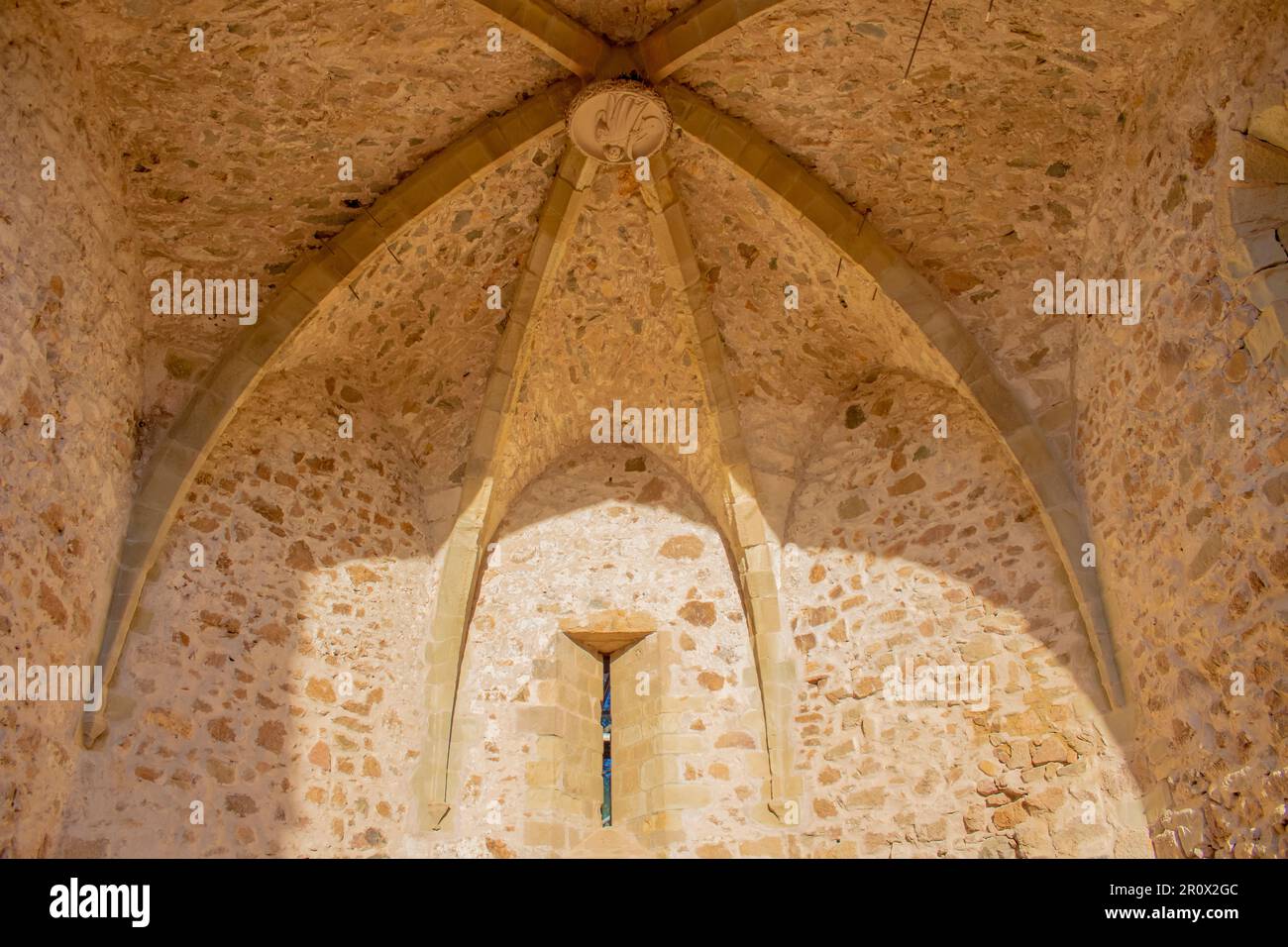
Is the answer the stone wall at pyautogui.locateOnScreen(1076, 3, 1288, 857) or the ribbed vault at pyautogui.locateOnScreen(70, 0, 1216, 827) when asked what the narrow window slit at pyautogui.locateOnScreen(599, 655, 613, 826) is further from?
the stone wall at pyautogui.locateOnScreen(1076, 3, 1288, 857)

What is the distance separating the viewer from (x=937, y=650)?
8.09 m

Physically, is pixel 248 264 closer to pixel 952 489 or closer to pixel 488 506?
pixel 488 506

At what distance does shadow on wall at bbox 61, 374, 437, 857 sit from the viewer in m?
7.23

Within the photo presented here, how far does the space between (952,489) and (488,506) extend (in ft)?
10.1

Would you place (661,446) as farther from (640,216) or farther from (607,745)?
(607,745)

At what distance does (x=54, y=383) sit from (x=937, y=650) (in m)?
5.10

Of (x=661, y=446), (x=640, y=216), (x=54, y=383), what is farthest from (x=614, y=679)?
(x=54, y=383)

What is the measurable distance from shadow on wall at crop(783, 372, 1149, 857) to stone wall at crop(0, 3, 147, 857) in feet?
13.8

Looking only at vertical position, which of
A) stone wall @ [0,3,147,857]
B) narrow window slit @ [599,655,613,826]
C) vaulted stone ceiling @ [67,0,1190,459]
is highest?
vaulted stone ceiling @ [67,0,1190,459]

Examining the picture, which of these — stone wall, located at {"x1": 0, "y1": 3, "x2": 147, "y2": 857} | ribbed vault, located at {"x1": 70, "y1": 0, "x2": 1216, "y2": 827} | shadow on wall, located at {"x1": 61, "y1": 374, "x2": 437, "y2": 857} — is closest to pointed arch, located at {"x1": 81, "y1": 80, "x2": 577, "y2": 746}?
ribbed vault, located at {"x1": 70, "y1": 0, "x2": 1216, "y2": 827}
